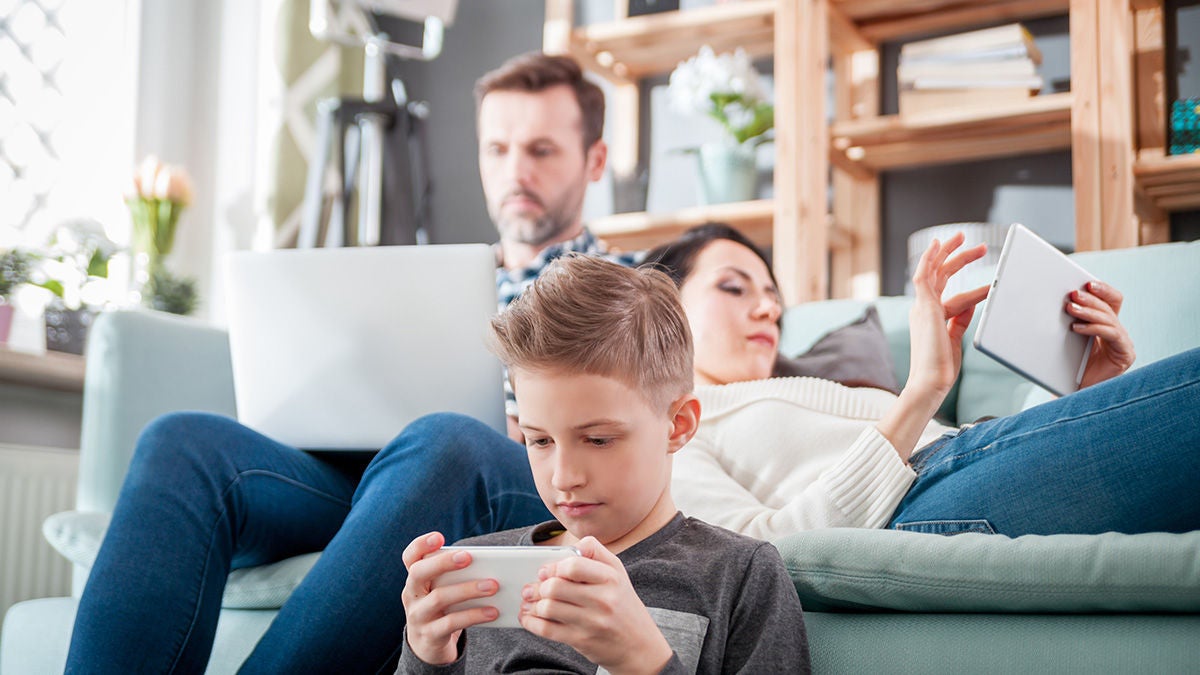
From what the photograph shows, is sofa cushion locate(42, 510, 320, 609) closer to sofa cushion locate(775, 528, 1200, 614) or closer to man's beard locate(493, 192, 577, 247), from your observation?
sofa cushion locate(775, 528, 1200, 614)

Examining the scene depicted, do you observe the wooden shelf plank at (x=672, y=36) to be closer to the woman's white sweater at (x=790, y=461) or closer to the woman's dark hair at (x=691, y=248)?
the woman's dark hair at (x=691, y=248)

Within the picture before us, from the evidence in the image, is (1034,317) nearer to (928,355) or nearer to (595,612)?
(928,355)

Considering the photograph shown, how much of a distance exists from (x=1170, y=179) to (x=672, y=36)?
1.19 meters

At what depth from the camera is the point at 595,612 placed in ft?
2.62

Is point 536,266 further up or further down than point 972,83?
further down

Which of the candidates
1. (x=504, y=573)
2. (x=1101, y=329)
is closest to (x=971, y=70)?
(x=1101, y=329)

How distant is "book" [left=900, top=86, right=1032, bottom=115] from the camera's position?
2477mm

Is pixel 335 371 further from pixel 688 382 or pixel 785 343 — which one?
pixel 785 343

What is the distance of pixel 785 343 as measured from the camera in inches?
79.7

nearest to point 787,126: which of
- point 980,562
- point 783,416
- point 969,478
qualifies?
point 783,416

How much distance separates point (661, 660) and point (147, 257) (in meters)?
2.35

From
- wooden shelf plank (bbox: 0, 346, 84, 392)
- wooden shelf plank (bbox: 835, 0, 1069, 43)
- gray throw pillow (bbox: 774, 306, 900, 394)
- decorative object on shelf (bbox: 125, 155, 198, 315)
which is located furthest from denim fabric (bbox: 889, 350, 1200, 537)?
decorative object on shelf (bbox: 125, 155, 198, 315)

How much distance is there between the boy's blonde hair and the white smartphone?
0.18m

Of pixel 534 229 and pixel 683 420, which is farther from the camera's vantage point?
pixel 534 229
